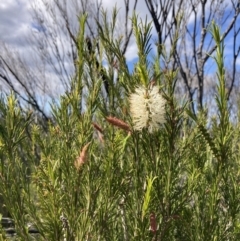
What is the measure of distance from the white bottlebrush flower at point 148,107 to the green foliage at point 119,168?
0.9 inches

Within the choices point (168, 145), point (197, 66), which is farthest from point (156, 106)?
point (197, 66)

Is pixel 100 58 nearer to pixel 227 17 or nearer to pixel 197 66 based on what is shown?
pixel 197 66

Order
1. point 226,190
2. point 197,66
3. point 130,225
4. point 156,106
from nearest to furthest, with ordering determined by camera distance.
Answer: point 156,106, point 130,225, point 226,190, point 197,66

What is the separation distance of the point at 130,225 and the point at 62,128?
1.35 feet

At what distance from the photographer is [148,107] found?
4.12 ft

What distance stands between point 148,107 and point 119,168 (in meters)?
0.40

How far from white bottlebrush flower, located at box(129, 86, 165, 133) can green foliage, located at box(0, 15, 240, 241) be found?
0.08ft

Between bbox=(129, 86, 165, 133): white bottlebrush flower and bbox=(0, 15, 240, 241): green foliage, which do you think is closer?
bbox=(129, 86, 165, 133): white bottlebrush flower

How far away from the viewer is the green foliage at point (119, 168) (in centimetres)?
136

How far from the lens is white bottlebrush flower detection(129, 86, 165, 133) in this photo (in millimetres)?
1242

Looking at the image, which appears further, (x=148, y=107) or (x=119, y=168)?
(x=119, y=168)

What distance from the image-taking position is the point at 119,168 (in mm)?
1589

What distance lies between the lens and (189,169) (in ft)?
5.11

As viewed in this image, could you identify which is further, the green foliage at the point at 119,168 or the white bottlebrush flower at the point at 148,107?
the green foliage at the point at 119,168
